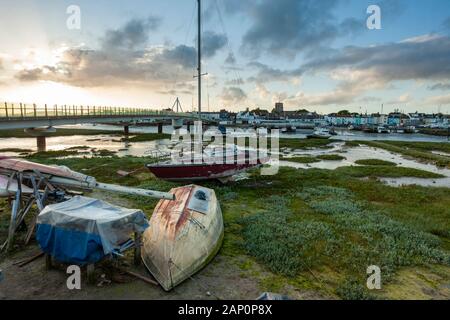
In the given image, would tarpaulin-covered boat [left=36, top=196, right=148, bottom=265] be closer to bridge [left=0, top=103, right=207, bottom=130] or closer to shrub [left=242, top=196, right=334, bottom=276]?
shrub [left=242, top=196, right=334, bottom=276]

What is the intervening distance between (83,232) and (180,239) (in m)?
2.81

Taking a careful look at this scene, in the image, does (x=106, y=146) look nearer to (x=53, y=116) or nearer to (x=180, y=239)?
(x=53, y=116)

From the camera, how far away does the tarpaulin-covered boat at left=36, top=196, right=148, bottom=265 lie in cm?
846

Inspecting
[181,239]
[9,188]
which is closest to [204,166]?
[9,188]

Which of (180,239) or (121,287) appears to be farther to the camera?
(180,239)

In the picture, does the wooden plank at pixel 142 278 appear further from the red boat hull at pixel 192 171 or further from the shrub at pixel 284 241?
the red boat hull at pixel 192 171

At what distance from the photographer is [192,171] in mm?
21422

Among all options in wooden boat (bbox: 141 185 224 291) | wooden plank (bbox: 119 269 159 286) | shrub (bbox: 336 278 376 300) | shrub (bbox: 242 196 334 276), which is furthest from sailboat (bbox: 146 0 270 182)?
shrub (bbox: 336 278 376 300)

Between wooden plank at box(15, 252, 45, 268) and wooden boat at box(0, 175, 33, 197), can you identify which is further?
wooden boat at box(0, 175, 33, 197)

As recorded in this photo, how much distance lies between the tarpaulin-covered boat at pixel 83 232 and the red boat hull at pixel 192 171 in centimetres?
1150

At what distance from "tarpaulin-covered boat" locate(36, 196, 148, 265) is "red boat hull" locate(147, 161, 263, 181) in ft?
37.7

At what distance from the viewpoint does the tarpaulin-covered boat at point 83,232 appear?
846 centimetres

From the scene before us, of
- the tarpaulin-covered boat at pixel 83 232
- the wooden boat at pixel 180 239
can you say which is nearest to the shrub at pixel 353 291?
the wooden boat at pixel 180 239
